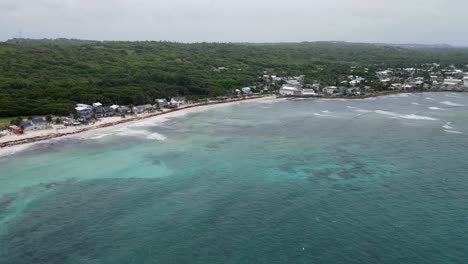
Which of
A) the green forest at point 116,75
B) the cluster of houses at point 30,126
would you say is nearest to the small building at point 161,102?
the green forest at point 116,75

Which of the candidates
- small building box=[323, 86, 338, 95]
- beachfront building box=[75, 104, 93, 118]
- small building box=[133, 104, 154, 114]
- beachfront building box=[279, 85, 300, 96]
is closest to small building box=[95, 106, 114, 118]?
beachfront building box=[75, 104, 93, 118]

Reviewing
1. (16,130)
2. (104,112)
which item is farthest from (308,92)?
(16,130)

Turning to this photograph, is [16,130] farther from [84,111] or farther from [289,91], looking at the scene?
[289,91]

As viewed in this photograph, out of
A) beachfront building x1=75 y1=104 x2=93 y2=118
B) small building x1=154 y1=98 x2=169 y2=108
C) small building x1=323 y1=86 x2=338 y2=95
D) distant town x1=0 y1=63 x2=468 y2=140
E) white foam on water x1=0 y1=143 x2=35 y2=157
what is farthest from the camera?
small building x1=323 y1=86 x2=338 y2=95

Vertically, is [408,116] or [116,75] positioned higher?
[116,75]

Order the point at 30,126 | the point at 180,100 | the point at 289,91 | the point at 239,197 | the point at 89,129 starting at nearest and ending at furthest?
1. the point at 239,197
2. the point at 30,126
3. the point at 89,129
4. the point at 180,100
5. the point at 289,91

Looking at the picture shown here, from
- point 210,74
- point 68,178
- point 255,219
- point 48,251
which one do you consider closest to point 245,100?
point 210,74

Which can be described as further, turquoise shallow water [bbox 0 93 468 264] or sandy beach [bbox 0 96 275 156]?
sandy beach [bbox 0 96 275 156]

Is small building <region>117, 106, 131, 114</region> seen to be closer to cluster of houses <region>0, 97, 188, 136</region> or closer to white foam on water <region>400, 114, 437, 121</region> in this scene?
cluster of houses <region>0, 97, 188, 136</region>
